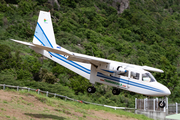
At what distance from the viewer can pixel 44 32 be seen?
27.3 metres

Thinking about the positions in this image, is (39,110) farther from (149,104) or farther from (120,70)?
(149,104)

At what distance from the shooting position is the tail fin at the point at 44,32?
2692cm

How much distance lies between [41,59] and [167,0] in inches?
5248

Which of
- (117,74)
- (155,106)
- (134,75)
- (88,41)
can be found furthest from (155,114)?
(88,41)

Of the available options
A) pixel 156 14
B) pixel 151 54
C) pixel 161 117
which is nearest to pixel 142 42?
pixel 151 54

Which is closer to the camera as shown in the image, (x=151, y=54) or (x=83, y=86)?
(x=83, y=86)

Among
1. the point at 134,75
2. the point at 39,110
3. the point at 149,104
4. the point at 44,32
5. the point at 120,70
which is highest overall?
the point at 44,32

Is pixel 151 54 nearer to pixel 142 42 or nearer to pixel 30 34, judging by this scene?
pixel 142 42

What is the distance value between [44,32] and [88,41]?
5956 centimetres

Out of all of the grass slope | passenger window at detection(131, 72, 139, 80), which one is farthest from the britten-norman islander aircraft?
the grass slope

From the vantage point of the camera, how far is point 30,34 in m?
75.9

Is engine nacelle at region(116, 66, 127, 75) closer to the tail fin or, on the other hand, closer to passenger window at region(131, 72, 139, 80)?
passenger window at region(131, 72, 139, 80)

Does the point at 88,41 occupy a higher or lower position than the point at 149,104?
higher

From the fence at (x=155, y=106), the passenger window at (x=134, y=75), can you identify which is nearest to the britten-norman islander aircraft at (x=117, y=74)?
the passenger window at (x=134, y=75)
